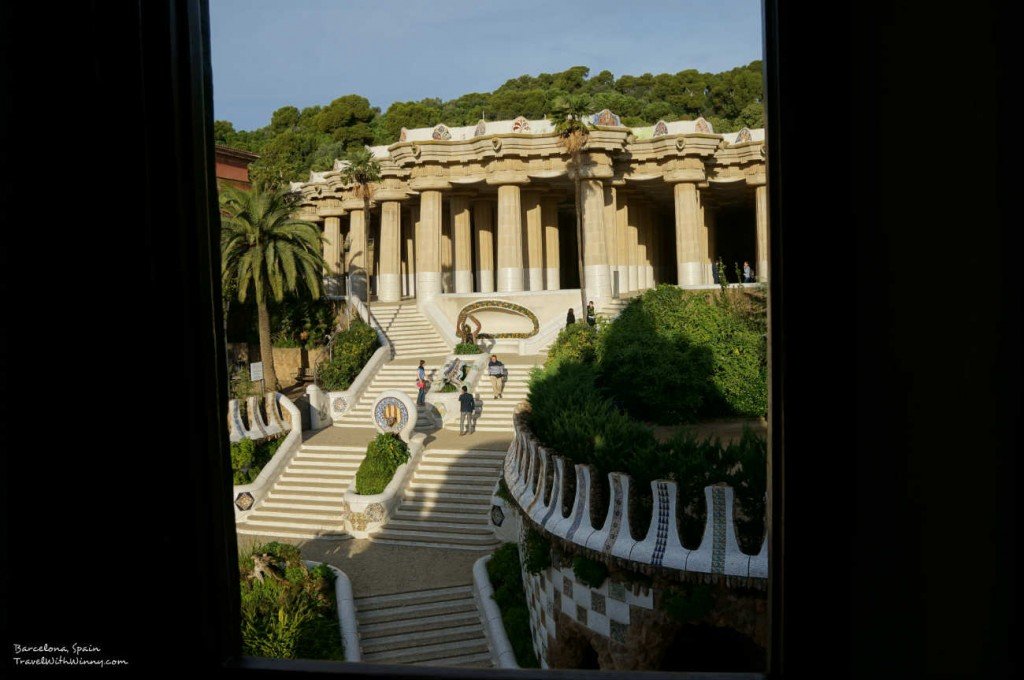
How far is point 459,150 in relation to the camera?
3491 cm

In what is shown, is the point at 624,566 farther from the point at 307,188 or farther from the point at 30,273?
the point at 307,188

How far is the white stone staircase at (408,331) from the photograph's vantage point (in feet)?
106

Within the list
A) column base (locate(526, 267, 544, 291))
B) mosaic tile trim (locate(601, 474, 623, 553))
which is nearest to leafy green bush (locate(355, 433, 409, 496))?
mosaic tile trim (locate(601, 474, 623, 553))

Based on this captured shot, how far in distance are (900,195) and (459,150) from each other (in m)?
34.2

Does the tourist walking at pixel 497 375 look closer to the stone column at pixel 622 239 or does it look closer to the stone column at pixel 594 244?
the stone column at pixel 594 244

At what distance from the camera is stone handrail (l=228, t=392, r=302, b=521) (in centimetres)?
1903

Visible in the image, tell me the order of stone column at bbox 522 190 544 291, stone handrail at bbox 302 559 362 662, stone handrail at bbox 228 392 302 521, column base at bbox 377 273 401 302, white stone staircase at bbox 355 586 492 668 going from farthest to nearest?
column base at bbox 377 273 401 302 < stone column at bbox 522 190 544 291 < stone handrail at bbox 228 392 302 521 < white stone staircase at bbox 355 586 492 668 < stone handrail at bbox 302 559 362 662

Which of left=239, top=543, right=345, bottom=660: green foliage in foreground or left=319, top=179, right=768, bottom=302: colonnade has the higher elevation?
left=319, top=179, right=768, bottom=302: colonnade

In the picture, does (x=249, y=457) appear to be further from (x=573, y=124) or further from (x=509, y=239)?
(x=573, y=124)

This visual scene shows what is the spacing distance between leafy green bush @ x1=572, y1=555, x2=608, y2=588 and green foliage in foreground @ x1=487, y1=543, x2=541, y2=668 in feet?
8.53

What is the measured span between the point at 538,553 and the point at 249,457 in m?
12.1

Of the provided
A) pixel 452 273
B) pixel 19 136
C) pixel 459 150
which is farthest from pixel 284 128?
pixel 19 136

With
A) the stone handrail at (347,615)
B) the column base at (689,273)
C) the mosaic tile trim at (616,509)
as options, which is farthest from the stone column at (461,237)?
the mosaic tile trim at (616,509)

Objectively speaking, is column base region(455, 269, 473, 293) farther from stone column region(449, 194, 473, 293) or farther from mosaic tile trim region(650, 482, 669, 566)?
mosaic tile trim region(650, 482, 669, 566)
